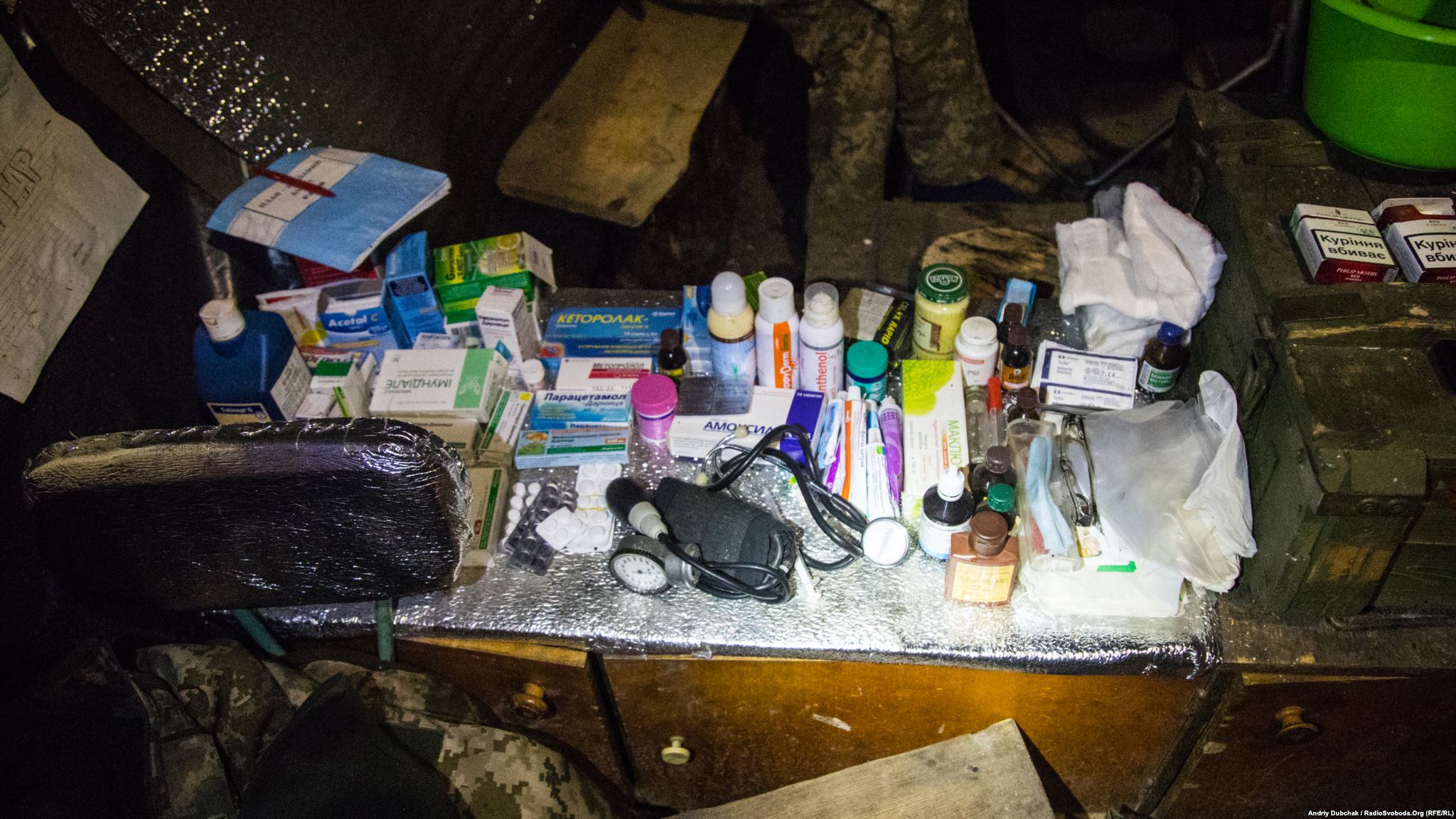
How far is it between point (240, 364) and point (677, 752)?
754 mm

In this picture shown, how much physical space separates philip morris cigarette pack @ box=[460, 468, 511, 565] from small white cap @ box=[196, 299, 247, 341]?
34cm

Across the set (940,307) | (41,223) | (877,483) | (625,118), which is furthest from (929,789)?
(625,118)

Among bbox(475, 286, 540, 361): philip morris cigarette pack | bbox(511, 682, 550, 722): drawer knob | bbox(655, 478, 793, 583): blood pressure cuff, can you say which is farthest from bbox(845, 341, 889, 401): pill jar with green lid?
bbox(511, 682, 550, 722): drawer knob

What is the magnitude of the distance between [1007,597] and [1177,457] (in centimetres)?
26

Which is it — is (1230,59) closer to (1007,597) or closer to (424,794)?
(1007,597)

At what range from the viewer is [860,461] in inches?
47.7

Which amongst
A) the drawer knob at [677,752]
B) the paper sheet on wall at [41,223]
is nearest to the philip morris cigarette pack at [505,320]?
the paper sheet on wall at [41,223]

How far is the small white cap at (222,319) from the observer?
1.16 metres

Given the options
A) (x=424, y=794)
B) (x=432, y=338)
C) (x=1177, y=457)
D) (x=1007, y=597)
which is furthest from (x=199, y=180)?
(x=1177, y=457)

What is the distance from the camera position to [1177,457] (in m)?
1.11

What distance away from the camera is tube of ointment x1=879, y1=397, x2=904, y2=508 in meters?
1.20

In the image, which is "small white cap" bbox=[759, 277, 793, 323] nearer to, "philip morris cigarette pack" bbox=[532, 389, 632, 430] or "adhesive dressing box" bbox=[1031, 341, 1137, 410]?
"philip morris cigarette pack" bbox=[532, 389, 632, 430]

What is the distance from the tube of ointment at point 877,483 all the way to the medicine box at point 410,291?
64 centimetres

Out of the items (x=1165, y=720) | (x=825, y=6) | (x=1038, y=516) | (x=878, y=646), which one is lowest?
(x=1165, y=720)
